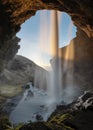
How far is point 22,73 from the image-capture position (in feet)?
175

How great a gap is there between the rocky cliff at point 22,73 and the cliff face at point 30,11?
26.6 m

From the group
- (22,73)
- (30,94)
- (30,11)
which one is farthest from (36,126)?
(22,73)

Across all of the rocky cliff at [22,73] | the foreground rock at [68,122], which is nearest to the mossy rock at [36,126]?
the foreground rock at [68,122]

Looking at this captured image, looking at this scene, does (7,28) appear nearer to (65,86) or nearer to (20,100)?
(20,100)

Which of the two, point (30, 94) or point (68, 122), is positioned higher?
point (68, 122)

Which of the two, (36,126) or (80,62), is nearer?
(36,126)

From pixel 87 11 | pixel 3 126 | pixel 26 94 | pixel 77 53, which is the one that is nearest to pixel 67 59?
pixel 77 53

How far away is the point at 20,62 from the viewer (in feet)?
182

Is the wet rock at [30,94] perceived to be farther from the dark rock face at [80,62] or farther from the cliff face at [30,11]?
the cliff face at [30,11]

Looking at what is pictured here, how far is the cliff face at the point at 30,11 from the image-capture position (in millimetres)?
16456

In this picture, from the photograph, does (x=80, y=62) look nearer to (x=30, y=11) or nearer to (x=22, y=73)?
(x=22, y=73)

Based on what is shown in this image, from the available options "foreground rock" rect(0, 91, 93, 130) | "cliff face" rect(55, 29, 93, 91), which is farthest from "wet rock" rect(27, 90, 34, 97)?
"foreground rock" rect(0, 91, 93, 130)

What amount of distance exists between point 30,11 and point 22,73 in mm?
33939

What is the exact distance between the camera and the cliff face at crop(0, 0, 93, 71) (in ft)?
54.0
